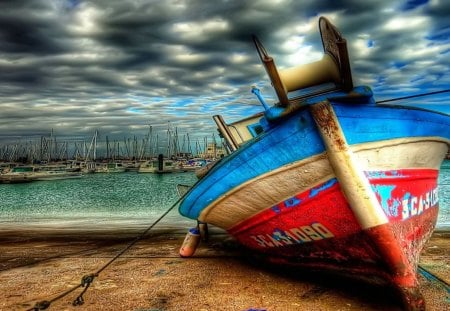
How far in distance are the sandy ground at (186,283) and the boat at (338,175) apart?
44 centimetres

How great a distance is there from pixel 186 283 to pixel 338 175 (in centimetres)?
270

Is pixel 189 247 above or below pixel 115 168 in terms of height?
above

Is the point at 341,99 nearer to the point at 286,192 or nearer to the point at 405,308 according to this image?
the point at 286,192

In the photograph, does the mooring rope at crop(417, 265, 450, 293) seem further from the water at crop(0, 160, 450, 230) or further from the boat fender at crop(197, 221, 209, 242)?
the water at crop(0, 160, 450, 230)

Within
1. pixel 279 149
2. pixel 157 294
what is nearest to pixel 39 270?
pixel 157 294

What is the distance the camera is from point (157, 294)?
4.37 meters

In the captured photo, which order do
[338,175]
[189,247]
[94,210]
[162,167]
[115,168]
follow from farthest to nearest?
1. [115,168]
2. [162,167]
3. [94,210]
4. [189,247]
5. [338,175]

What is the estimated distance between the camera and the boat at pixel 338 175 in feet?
11.2

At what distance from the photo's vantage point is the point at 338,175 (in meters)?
3.49

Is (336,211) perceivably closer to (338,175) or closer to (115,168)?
(338,175)

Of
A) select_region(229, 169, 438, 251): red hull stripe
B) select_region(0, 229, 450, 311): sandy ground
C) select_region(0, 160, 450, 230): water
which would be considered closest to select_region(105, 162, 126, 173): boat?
select_region(0, 160, 450, 230): water

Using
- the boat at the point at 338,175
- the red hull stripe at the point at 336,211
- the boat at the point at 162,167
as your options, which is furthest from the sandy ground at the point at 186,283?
the boat at the point at 162,167

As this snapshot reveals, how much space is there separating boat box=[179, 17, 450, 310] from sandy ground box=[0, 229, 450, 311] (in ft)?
1.45

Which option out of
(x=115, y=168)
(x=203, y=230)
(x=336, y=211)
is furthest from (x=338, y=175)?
(x=115, y=168)
